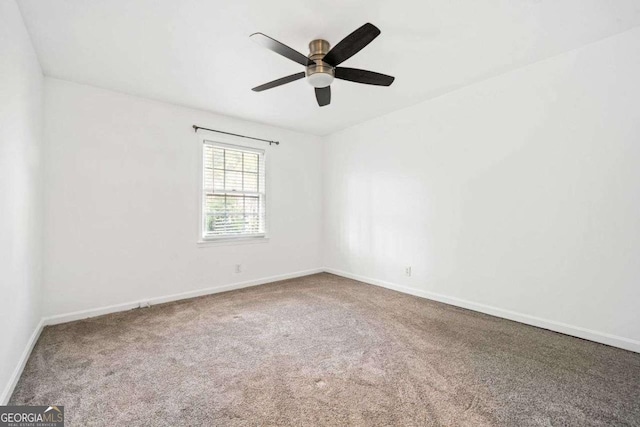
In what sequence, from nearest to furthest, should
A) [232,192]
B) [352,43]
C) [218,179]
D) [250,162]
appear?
[352,43]
[218,179]
[232,192]
[250,162]

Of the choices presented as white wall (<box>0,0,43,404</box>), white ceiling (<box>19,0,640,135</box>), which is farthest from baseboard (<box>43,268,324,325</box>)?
white ceiling (<box>19,0,640,135</box>)

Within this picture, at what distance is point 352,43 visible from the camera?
195 cm

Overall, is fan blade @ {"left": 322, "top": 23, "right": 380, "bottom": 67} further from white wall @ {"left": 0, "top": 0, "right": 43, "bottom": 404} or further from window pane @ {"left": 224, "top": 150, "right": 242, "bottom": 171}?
window pane @ {"left": 224, "top": 150, "right": 242, "bottom": 171}

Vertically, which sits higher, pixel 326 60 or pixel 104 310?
pixel 326 60

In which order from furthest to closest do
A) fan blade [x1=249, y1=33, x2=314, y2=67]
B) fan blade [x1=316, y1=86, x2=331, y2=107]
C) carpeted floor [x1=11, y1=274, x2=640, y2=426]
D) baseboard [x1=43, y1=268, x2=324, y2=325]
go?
baseboard [x1=43, y1=268, x2=324, y2=325] < fan blade [x1=316, y1=86, x2=331, y2=107] < fan blade [x1=249, y1=33, x2=314, y2=67] < carpeted floor [x1=11, y1=274, x2=640, y2=426]

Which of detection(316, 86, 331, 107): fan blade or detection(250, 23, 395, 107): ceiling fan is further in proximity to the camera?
detection(316, 86, 331, 107): fan blade

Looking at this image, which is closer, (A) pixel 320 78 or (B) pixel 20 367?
(B) pixel 20 367

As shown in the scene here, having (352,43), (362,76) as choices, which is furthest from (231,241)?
(352,43)

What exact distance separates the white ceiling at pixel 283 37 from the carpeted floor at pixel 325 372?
102 inches

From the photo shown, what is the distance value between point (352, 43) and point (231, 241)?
315 cm

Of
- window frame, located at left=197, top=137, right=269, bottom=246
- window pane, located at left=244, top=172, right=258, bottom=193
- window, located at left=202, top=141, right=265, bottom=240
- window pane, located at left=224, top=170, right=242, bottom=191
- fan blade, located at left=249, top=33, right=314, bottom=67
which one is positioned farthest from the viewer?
window pane, located at left=244, top=172, right=258, bottom=193

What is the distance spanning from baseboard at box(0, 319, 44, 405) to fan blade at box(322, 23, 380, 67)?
3.03 metres

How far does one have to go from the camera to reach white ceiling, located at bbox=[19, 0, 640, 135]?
1.99 metres

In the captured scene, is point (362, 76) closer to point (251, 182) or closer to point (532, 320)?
point (251, 182)
